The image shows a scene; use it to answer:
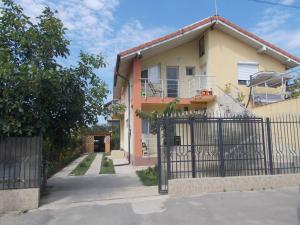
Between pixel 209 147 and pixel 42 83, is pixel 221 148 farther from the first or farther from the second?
pixel 42 83

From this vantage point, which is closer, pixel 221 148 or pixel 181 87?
pixel 221 148

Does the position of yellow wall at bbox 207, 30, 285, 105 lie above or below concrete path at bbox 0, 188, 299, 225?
above

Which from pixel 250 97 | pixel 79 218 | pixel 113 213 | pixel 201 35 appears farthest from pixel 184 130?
pixel 201 35

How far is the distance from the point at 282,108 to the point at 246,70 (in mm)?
6190

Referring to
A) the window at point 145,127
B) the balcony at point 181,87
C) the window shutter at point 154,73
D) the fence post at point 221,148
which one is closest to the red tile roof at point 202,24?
the balcony at point 181,87

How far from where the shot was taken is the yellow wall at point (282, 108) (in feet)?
43.7

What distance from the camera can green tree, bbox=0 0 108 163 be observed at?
27.4 ft

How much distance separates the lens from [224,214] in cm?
734

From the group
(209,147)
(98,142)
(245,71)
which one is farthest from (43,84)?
(98,142)

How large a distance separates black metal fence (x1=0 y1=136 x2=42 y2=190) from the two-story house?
899 centimetres

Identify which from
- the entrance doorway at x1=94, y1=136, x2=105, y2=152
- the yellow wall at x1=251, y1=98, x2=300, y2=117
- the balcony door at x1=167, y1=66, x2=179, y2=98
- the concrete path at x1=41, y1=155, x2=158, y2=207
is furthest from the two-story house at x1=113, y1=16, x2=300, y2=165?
the entrance doorway at x1=94, y1=136, x2=105, y2=152

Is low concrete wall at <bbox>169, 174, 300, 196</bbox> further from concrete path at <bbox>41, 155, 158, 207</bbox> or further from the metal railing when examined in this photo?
the metal railing

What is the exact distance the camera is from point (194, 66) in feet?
66.0

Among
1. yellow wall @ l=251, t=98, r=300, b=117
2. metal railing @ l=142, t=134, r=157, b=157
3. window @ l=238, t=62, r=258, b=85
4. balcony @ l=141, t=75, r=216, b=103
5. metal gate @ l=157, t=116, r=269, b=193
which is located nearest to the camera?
metal gate @ l=157, t=116, r=269, b=193
